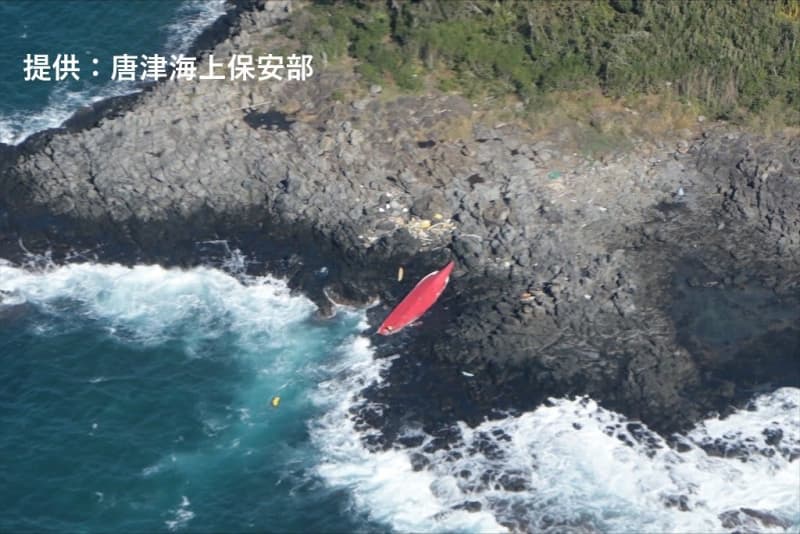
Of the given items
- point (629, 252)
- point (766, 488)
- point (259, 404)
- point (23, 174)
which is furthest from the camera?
point (23, 174)

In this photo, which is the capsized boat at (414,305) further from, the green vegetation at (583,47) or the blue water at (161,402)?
the green vegetation at (583,47)

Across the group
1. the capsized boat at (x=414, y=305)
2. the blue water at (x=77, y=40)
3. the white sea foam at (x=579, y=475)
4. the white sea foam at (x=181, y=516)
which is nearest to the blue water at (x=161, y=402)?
the white sea foam at (x=181, y=516)

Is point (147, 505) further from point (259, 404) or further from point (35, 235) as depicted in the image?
point (35, 235)

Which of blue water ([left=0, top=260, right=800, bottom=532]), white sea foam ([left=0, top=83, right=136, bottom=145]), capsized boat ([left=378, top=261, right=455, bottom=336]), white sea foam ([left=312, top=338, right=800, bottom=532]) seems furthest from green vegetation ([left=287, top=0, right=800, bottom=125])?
white sea foam ([left=312, top=338, right=800, bottom=532])

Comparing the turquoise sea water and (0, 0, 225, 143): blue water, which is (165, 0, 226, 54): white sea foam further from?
the turquoise sea water

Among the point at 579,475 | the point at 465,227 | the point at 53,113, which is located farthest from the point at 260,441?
the point at 53,113

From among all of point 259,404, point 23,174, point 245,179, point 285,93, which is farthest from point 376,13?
point 259,404

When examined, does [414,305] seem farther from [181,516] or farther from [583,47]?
[583,47]
